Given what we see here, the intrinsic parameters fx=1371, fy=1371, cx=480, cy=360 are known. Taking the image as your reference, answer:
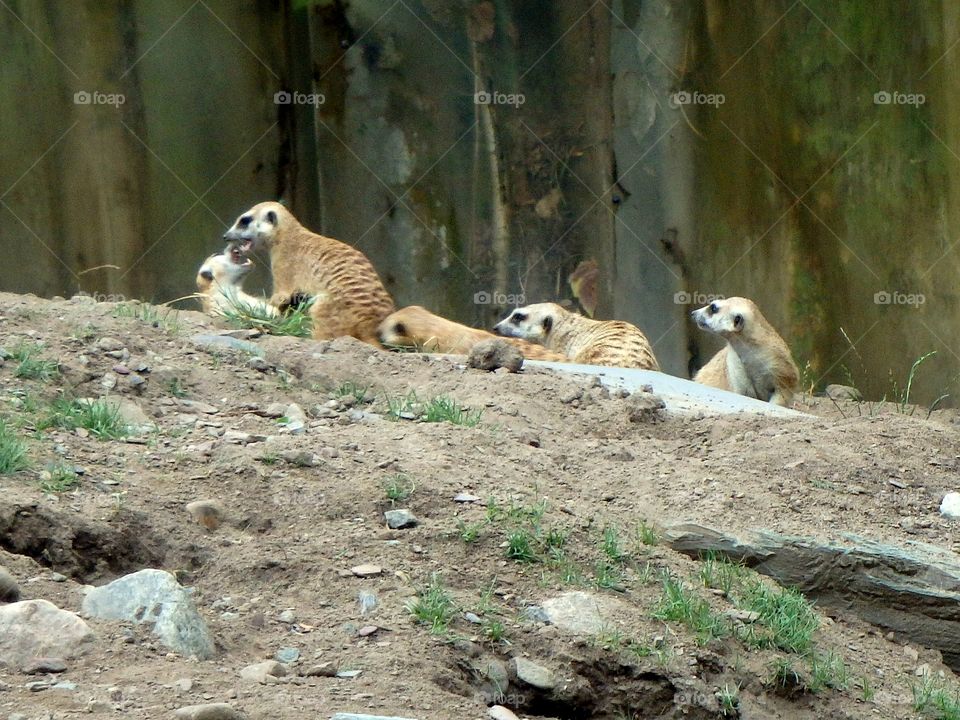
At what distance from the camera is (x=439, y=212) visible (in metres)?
8.45

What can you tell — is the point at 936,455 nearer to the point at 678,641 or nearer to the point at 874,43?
the point at 678,641

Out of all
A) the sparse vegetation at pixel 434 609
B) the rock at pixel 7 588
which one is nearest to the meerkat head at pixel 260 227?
the sparse vegetation at pixel 434 609

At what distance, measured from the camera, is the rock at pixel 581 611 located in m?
2.99

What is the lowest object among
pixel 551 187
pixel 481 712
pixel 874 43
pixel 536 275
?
pixel 481 712

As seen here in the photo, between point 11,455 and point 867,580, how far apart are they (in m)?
2.15

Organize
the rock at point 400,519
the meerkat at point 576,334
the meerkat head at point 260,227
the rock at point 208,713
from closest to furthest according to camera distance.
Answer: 1. the rock at point 208,713
2. the rock at point 400,519
3. the meerkat at point 576,334
4. the meerkat head at point 260,227

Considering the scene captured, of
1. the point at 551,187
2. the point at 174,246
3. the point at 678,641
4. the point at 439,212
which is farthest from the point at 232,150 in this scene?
the point at 678,641

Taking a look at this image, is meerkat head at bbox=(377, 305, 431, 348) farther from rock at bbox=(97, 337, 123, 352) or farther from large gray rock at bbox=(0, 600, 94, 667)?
large gray rock at bbox=(0, 600, 94, 667)

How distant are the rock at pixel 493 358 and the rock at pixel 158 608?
2461 mm

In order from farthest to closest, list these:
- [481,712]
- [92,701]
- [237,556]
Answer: [237,556] → [481,712] → [92,701]

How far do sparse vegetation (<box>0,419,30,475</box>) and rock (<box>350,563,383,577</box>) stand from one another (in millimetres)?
839

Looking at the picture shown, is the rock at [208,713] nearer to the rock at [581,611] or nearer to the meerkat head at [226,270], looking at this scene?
the rock at [581,611]

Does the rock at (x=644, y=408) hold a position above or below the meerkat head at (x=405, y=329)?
below

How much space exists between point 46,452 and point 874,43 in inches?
205
